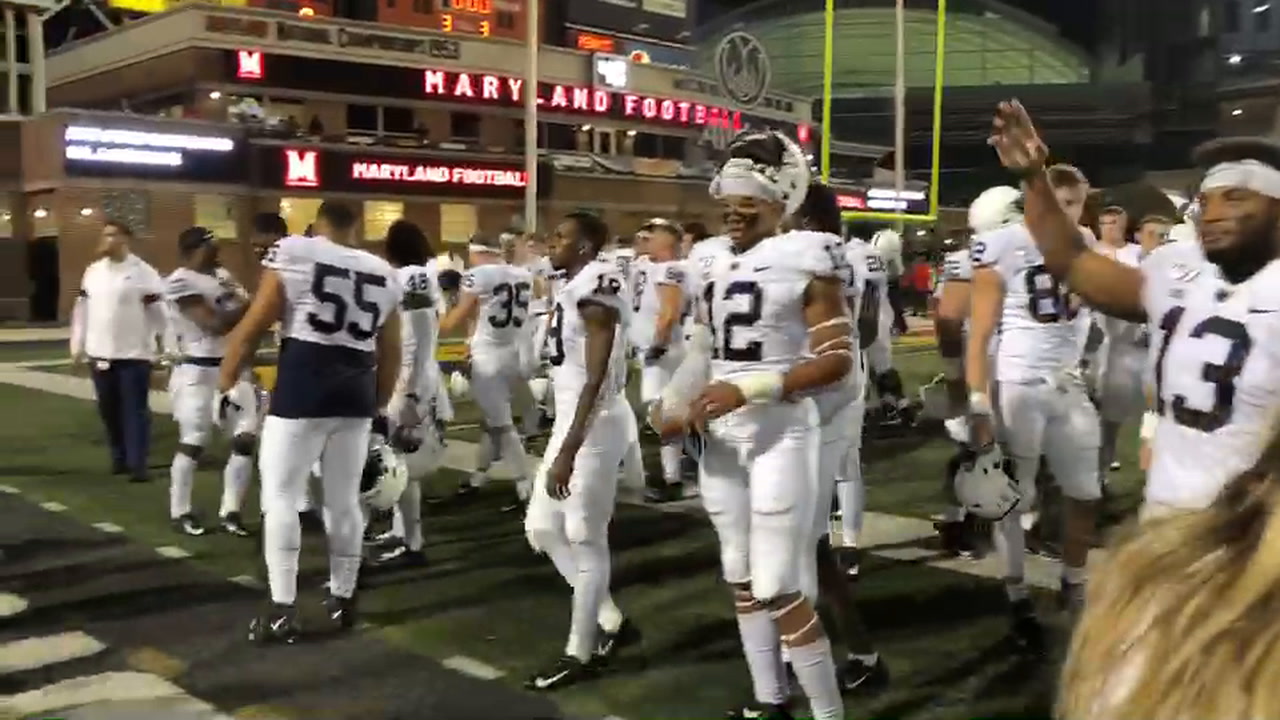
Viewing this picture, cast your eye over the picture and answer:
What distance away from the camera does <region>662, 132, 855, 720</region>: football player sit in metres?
4.13

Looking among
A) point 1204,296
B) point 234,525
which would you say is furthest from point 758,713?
point 234,525

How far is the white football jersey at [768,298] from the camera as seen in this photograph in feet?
13.8

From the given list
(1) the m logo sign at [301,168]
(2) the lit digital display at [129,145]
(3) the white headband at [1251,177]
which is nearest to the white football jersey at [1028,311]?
(3) the white headband at [1251,177]

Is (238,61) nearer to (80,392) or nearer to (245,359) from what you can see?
(80,392)

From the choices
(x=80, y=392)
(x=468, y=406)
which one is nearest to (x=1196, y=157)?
(x=468, y=406)

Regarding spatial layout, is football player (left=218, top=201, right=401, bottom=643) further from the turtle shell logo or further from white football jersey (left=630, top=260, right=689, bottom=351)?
the turtle shell logo

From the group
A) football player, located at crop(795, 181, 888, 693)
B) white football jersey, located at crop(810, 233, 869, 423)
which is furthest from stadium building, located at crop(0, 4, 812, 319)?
football player, located at crop(795, 181, 888, 693)

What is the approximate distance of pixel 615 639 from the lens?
5.71 m

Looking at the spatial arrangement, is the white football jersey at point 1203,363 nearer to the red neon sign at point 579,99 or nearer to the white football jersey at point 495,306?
the white football jersey at point 495,306

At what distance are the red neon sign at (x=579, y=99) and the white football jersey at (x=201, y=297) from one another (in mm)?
33493

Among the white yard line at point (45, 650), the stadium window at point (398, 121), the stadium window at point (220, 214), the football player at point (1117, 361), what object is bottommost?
the white yard line at point (45, 650)

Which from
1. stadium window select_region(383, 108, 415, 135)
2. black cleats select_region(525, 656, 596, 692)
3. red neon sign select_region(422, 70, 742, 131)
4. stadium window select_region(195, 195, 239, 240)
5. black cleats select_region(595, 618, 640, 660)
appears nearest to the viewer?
black cleats select_region(525, 656, 596, 692)

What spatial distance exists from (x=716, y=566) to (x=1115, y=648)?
19.9 feet

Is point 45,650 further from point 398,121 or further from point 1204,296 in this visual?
point 398,121
